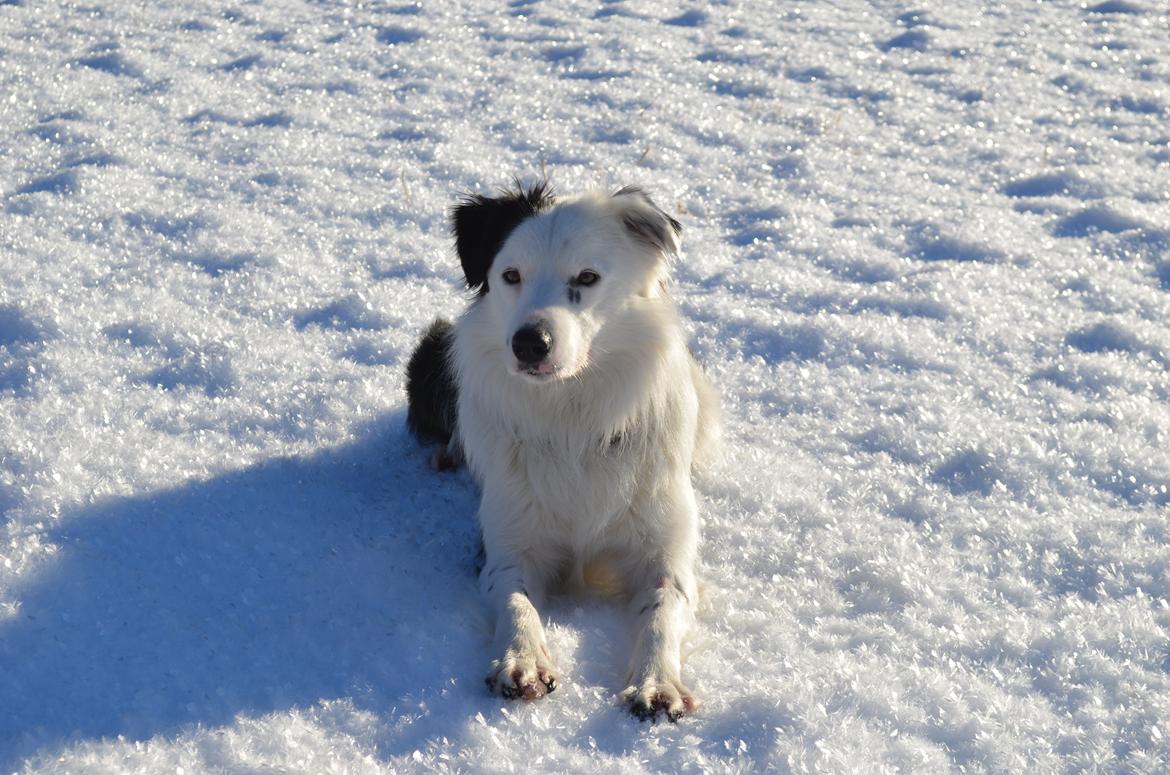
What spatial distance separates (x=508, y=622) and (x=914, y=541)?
1.72 m

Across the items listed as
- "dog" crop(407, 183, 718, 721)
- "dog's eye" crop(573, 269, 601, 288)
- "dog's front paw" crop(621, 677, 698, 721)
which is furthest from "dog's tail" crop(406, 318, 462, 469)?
"dog's front paw" crop(621, 677, 698, 721)

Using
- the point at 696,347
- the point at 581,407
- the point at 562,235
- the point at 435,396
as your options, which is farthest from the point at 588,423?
the point at 696,347

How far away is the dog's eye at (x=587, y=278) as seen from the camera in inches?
156

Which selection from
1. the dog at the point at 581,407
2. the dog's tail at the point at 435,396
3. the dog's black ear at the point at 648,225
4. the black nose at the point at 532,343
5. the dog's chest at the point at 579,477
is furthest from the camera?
the dog's tail at the point at 435,396

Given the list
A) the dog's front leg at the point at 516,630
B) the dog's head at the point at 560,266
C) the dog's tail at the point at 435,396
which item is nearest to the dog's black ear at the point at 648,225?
the dog's head at the point at 560,266

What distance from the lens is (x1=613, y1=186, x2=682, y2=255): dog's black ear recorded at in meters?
4.20

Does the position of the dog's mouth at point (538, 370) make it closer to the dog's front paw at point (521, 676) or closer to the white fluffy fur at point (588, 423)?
the white fluffy fur at point (588, 423)

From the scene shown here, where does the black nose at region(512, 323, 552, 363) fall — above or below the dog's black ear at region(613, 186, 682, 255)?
below

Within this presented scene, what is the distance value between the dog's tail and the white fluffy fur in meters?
0.45

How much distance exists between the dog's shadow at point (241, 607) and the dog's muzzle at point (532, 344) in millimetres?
923

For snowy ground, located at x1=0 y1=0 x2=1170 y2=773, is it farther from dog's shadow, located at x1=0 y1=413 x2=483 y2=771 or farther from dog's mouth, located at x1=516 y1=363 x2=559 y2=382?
dog's mouth, located at x1=516 y1=363 x2=559 y2=382

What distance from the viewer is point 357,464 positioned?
478 centimetres

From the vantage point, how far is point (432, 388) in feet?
16.1

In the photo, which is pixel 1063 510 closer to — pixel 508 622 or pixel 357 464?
pixel 508 622
